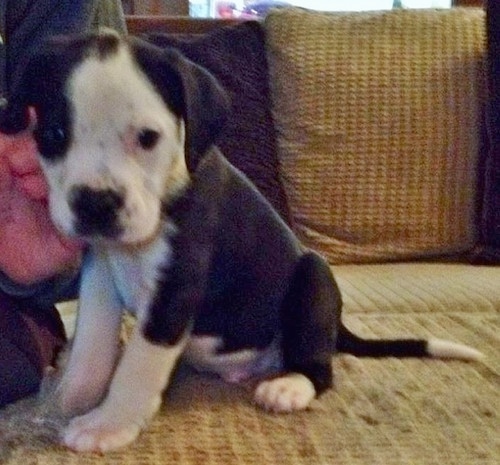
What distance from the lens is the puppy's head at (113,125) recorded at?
3.40 feet

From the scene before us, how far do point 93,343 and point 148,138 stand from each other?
0.31m

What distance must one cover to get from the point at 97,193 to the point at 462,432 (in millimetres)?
529

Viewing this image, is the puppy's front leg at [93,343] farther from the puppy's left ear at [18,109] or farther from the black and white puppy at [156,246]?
the puppy's left ear at [18,109]

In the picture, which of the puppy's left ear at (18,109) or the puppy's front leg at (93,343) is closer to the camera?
the puppy's left ear at (18,109)

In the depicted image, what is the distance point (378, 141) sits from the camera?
2.10 meters

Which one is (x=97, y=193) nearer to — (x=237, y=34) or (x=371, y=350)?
(x=371, y=350)

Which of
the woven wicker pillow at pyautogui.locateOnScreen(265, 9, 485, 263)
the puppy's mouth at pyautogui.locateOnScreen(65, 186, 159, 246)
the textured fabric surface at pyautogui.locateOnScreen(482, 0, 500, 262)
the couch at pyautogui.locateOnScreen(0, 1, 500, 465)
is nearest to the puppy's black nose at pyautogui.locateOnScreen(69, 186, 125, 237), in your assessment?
the puppy's mouth at pyautogui.locateOnScreen(65, 186, 159, 246)

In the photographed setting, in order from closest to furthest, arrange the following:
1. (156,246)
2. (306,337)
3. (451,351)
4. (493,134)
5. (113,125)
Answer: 1. (113,125)
2. (156,246)
3. (306,337)
4. (451,351)
5. (493,134)

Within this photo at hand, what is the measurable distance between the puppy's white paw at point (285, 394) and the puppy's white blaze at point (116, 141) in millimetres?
287

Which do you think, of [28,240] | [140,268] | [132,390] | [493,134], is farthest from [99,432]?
[493,134]

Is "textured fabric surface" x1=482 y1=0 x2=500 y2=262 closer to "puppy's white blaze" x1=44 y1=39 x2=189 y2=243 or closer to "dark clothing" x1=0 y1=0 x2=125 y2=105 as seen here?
"dark clothing" x1=0 y1=0 x2=125 y2=105

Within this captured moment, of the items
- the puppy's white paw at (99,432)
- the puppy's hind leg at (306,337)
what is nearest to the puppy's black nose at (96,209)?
the puppy's white paw at (99,432)

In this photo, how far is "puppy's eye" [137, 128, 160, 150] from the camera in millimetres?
1050

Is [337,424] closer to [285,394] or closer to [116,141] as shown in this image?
[285,394]
